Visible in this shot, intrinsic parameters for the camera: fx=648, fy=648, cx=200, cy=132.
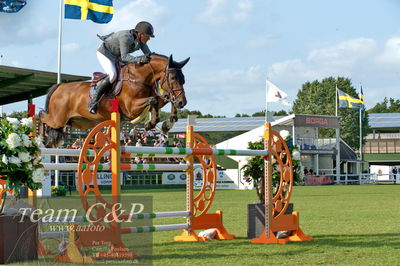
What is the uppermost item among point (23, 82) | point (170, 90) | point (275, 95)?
point (275, 95)

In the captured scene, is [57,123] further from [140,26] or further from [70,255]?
[70,255]

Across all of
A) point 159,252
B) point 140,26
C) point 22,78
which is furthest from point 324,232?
point 22,78

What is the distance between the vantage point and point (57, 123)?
827cm

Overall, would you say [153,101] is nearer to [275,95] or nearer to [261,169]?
[261,169]

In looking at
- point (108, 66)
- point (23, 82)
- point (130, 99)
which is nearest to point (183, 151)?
point (130, 99)

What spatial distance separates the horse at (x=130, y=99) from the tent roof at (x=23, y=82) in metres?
9.34

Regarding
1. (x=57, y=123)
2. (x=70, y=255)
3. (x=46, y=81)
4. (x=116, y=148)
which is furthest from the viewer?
(x=46, y=81)

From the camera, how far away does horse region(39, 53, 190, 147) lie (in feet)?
24.1

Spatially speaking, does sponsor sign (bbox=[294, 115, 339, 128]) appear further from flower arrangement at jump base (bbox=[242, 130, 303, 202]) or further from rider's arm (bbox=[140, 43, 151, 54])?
rider's arm (bbox=[140, 43, 151, 54])

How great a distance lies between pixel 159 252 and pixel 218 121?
5084cm

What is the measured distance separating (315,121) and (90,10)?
86.6 feet

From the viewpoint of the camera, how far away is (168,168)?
766cm

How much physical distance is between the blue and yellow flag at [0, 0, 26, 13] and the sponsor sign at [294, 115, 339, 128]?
83.3 feet

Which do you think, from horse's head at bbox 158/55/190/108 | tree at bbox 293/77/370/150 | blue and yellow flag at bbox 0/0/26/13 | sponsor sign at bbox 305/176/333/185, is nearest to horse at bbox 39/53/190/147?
horse's head at bbox 158/55/190/108
